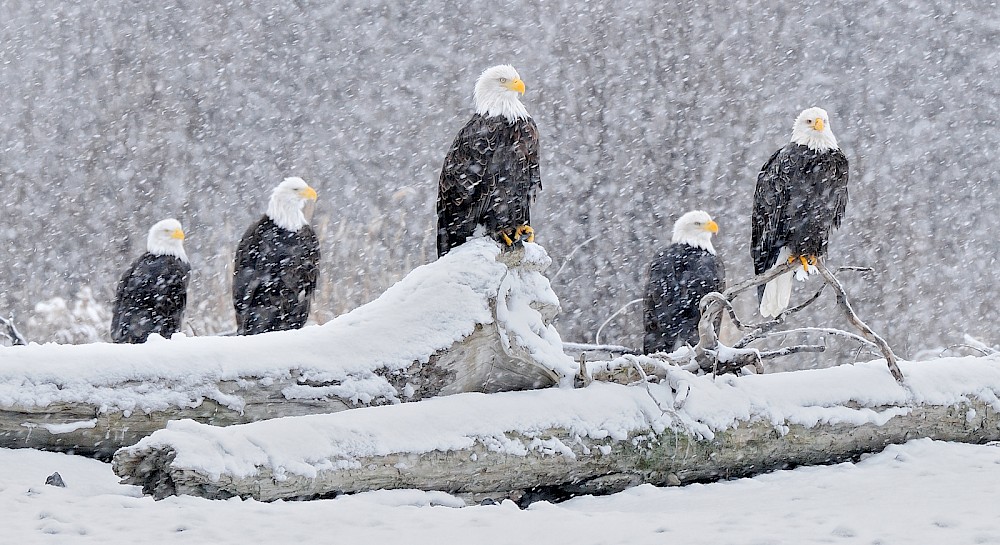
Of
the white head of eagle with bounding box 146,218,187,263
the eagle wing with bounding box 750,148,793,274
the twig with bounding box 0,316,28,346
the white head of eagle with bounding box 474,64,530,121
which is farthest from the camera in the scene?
the white head of eagle with bounding box 146,218,187,263

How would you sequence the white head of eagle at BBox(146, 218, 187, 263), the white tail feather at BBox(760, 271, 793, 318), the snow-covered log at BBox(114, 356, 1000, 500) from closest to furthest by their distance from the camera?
the snow-covered log at BBox(114, 356, 1000, 500), the white tail feather at BBox(760, 271, 793, 318), the white head of eagle at BBox(146, 218, 187, 263)

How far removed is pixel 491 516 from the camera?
2.50 metres

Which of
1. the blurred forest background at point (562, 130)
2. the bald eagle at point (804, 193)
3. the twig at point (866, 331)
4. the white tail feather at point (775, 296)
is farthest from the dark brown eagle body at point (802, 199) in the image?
the blurred forest background at point (562, 130)

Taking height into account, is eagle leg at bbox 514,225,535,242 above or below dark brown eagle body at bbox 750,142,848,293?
below

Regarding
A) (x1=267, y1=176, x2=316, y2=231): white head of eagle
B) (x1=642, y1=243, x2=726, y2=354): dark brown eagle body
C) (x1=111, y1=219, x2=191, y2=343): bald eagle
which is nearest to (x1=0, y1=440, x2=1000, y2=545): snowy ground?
(x1=642, y1=243, x2=726, y2=354): dark brown eagle body

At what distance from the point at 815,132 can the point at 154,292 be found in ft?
12.6

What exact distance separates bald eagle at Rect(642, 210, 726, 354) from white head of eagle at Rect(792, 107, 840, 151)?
3.28 feet

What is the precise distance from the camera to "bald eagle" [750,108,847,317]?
514 centimetres

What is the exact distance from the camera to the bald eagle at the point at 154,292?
5.69m

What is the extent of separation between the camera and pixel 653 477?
3203mm

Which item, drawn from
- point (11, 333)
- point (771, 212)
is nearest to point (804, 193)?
point (771, 212)

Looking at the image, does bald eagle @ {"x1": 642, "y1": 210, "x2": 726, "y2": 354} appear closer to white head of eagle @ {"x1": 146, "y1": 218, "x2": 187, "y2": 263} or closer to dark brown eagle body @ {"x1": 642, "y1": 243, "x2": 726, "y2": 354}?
dark brown eagle body @ {"x1": 642, "y1": 243, "x2": 726, "y2": 354}

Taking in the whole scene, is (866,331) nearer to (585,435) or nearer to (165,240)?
(585,435)

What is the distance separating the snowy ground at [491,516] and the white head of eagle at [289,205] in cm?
281
